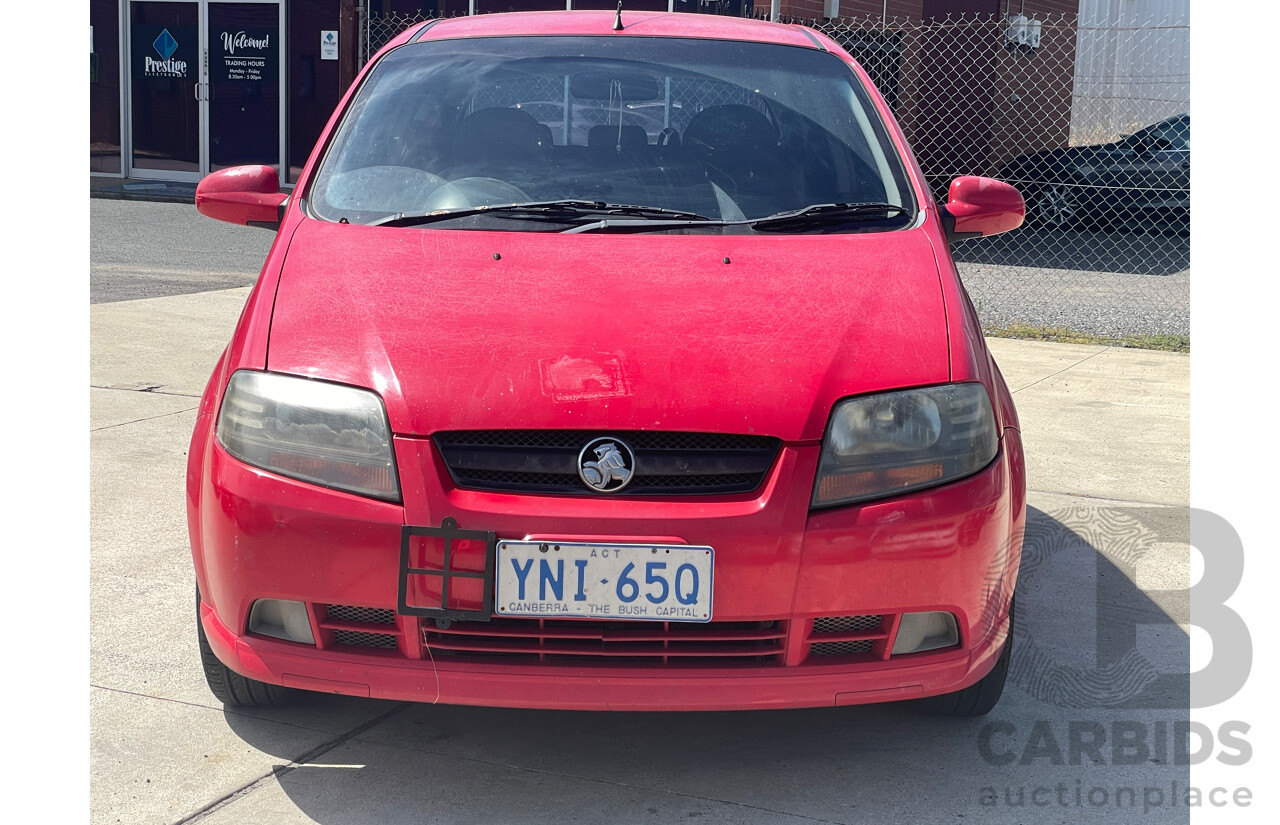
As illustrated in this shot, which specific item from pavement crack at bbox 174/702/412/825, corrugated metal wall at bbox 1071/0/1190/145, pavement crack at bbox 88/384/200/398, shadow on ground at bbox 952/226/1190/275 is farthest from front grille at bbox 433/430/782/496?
corrugated metal wall at bbox 1071/0/1190/145

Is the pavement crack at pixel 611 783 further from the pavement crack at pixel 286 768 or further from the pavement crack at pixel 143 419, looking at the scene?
the pavement crack at pixel 143 419

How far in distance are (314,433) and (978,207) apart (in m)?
2.01

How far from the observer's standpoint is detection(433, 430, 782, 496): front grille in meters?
2.31

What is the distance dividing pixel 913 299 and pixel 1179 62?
19618 millimetres

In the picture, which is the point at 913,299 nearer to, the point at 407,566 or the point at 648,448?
the point at 648,448

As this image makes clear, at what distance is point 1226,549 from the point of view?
4051 millimetres

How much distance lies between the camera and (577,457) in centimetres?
231

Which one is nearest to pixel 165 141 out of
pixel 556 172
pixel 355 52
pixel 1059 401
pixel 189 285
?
pixel 355 52

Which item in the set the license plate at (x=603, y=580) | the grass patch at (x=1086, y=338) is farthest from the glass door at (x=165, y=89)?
the license plate at (x=603, y=580)

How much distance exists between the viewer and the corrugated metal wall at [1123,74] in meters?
19.3

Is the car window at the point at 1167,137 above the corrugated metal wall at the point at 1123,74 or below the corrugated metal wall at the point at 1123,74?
below

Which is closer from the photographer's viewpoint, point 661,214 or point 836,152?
point 661,214

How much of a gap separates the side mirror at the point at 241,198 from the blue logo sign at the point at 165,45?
15.8m

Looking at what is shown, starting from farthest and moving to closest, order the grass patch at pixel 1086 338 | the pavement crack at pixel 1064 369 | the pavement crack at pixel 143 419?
the grass patch at pixel 1086 338 → the pavement crack at pixel 1064 369 → the pavement crack at pixel 143 419
